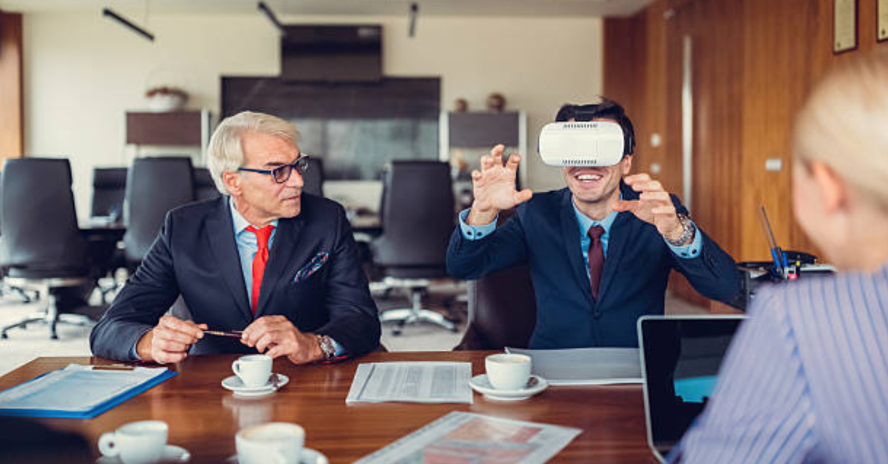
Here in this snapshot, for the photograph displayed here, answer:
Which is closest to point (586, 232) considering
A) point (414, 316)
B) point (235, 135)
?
point (235, 135)

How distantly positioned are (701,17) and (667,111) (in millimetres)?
952

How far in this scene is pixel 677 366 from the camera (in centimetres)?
102

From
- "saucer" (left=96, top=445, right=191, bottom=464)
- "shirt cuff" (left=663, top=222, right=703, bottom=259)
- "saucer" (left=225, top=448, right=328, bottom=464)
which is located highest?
"shirt cuff" (left=663, top=222, right=703, bottom=259)

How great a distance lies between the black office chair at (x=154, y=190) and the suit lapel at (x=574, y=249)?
10.5 ft

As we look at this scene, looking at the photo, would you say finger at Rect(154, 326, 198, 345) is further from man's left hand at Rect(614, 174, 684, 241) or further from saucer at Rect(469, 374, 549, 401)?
man's left hand at Rect(614, 174, 684, 241)

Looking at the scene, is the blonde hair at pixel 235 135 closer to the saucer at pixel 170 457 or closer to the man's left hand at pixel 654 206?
the man's left hand at pixel 654 206

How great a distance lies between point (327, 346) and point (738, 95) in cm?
434

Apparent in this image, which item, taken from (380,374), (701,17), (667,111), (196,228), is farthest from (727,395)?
(667,111)

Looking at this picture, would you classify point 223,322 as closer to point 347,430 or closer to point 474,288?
point 474,288

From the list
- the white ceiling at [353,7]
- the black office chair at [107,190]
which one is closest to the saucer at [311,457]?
the black office chair at [107,190]

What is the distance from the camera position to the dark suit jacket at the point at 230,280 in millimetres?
1744

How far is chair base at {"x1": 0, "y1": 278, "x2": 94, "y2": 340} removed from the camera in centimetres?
449

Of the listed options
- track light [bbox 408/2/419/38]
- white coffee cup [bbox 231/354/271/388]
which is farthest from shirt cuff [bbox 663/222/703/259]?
track light [bbox 408/2/419/38]

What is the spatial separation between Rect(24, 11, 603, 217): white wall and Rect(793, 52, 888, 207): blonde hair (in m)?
7.03
